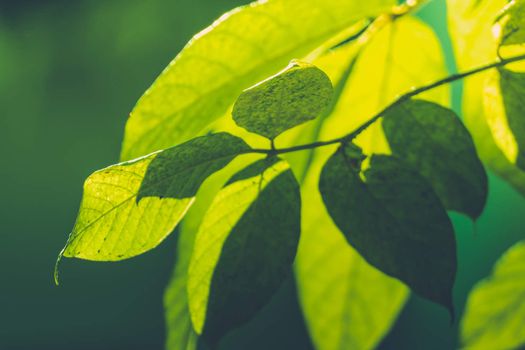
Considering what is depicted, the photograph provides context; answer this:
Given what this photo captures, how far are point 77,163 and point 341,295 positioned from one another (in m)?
5.86

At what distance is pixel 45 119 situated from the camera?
21.8ft

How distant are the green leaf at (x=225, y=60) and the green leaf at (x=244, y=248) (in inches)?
4.3

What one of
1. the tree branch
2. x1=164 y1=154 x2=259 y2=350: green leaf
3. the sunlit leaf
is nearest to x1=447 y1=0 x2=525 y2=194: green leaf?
the sunlit leaf

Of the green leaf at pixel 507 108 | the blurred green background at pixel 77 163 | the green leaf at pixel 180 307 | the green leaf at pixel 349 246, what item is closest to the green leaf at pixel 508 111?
the green leaf at pixel 507 108

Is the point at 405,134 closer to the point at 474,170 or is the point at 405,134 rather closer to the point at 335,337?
the point at 474,170

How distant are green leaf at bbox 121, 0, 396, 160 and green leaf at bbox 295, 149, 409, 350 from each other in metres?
0.14

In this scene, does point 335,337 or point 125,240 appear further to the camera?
point 335,337

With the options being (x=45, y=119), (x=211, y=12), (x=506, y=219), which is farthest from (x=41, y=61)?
(x=506, y=219)

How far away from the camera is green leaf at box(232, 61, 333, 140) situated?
0.32 metres

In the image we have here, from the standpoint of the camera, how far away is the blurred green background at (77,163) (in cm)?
525

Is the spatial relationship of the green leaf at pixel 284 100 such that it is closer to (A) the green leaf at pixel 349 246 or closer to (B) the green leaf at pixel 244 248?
(B) the green leaf at pixel 244 248

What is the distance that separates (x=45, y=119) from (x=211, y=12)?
7.89ft

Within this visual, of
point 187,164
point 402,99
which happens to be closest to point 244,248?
point 187,164

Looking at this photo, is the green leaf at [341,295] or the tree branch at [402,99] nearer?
the tree branch at [402,99]
